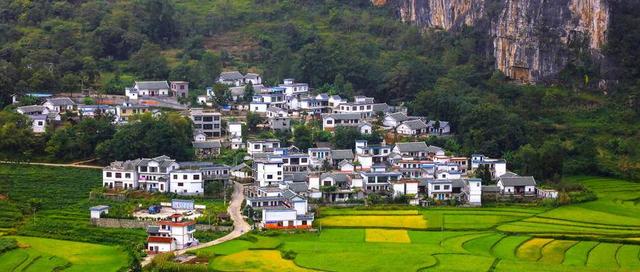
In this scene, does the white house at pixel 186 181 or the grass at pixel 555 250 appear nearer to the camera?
the grass at pixel 555 250

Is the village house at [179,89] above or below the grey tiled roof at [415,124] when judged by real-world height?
above

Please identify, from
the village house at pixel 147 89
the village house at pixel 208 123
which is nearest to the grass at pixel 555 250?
the village house at pixel 208 123

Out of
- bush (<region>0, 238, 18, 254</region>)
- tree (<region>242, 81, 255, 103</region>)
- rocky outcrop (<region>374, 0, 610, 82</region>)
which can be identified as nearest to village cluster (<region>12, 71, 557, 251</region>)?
tree (<region>242, 81, 255, 103</region>)

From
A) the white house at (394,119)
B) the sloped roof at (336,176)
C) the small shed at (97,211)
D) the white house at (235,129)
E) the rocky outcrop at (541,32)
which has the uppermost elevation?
the rocky outcrop at (541,32)

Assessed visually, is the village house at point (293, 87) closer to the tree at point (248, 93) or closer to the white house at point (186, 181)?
the tree at point (248, 93)

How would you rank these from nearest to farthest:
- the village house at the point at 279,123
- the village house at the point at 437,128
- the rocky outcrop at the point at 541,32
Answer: the village house at the point at 279,123, the village house at the point at 437,128, the rocky outcrop at the point at 541,32

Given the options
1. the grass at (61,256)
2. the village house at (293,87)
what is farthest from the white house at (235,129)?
the grass at (61,256)

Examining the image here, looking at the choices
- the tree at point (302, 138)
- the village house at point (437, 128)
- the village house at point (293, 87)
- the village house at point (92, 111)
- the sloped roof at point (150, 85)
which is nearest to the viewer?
the tree at point (302, 138)
